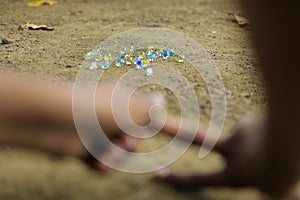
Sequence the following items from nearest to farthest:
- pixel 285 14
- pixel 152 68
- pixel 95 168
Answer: pixel 285 14
pixel 95 168
pixel 152 68

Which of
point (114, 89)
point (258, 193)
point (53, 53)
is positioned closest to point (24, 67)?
point (53, 53)

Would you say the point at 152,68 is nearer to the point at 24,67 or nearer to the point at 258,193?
the point at 24,67

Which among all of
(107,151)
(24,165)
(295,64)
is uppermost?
(295,64)

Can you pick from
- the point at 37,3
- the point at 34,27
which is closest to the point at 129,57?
the point at 34,27

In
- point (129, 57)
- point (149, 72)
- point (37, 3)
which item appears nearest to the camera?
point (149, 72)

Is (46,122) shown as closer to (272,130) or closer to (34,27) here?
(272,130)

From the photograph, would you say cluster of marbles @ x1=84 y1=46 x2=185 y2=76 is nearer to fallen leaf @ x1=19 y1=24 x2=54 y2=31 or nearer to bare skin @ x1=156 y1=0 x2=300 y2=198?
fallen leaf @ x1=19 y1=24 x2=54 y2=31

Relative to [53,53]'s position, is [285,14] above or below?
above
